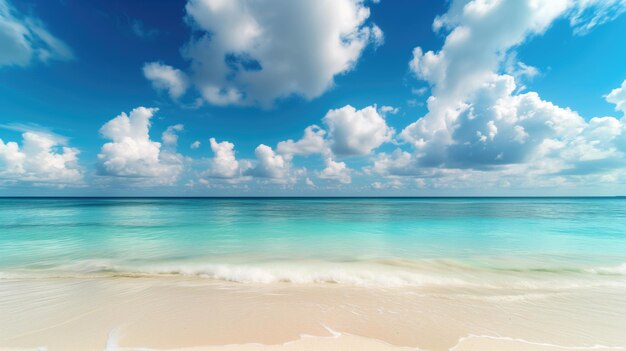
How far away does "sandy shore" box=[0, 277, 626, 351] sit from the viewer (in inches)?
173

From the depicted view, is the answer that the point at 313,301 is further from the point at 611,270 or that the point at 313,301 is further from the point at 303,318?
the point at 611,270

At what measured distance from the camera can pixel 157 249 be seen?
43.2 feet

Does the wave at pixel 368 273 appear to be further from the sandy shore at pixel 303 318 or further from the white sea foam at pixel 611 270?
the sandy shore at pixel 303 318

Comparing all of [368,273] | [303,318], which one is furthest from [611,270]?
[303,318]

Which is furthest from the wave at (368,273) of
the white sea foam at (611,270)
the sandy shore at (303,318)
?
the sandy shore at (303,318)

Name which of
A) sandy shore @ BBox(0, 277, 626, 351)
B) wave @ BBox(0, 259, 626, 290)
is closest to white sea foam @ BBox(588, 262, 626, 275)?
wave @ BBox(0, 259, 626, 290)

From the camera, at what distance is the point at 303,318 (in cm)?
526

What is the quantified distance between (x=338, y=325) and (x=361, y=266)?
475cm

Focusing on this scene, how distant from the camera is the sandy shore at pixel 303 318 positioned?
4398 mm

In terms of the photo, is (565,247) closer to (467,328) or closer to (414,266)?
(414,266)

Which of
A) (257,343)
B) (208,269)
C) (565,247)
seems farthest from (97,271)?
(565,247)

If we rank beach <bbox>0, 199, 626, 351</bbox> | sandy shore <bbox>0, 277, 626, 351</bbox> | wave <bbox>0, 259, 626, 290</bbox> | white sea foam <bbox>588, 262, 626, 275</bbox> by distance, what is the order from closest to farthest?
sandy shore <bbox>0, 277, 626, 351</bbox> < beach <bbox>0, 199, 626, 351</bbox> < wave <bbox>0, 259, 626, 290</bbox> < white sea foam <bbox>588, 262, 626, 275</bbox>

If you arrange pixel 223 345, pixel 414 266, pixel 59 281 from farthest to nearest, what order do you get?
1. pixel 414 266
2. pixel 59 281
3. pixel 223 345

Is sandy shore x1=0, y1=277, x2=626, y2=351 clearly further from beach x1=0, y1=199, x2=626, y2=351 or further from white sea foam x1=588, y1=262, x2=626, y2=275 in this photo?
white sea foam x1=588, y1=262, x2=626, y2=275
